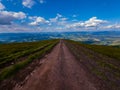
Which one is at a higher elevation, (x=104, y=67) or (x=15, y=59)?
(x=104, y=67)

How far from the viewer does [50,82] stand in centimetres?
1536

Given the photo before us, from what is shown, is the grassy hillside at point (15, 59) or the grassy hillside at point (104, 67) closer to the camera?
the grassy hillside at point (104, 67)

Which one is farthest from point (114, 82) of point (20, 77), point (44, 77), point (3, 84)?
point (3, 84)

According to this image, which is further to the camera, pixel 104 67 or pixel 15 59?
pixel 15 59

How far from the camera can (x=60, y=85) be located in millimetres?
14258

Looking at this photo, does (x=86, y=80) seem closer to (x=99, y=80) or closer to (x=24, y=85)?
(x=99, y=80)

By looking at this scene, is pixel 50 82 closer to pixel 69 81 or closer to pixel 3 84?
pixel 69 81

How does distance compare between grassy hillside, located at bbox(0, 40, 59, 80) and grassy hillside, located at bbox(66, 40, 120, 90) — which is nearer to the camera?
grassy hillside, located at bbox(66, 40, 120, 90)

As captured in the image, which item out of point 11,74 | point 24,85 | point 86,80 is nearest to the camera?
point 24,85

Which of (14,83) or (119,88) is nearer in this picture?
(119,88)

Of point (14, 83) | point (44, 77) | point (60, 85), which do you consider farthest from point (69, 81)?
point (14, 83)

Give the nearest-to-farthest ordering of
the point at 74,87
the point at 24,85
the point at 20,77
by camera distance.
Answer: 1. the point at 74,87
2. the point at 24,85
3. the point at 20,77

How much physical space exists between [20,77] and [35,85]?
3.99 m

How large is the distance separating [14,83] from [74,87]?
684cm
